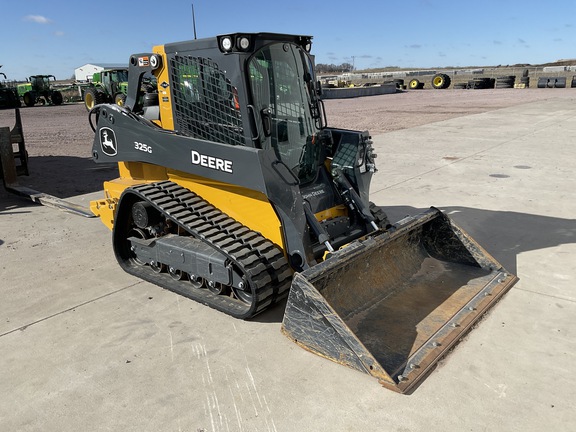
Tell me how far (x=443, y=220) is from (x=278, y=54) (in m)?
2.42

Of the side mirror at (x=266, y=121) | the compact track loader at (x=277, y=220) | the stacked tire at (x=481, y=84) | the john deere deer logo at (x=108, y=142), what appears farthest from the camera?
the stacked tire at (x=481, y=84)

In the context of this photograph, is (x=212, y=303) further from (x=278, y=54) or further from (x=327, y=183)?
(x=278, y=54)

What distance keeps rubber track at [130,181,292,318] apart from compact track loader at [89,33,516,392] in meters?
0.02

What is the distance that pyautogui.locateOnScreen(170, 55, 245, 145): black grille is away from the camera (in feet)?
14.2

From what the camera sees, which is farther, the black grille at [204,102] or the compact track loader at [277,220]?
the black grille at [204,102]

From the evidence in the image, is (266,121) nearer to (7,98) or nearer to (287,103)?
(287,103)

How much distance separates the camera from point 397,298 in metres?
4.31

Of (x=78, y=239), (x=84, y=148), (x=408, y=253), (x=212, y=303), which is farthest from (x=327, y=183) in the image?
(x=84, y=148)

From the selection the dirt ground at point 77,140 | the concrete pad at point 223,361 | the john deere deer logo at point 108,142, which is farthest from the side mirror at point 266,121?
the dirt ground at point 77,140

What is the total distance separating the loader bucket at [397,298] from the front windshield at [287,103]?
1.11m

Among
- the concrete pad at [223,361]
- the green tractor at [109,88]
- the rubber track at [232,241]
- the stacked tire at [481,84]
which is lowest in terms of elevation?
the concrete pad at [223,361]

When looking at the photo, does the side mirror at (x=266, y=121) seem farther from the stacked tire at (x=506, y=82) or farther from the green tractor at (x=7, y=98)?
the stacked tire at (x=506, y=82)

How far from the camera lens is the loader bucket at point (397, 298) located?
134 inches

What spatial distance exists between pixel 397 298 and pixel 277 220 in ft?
4.30
